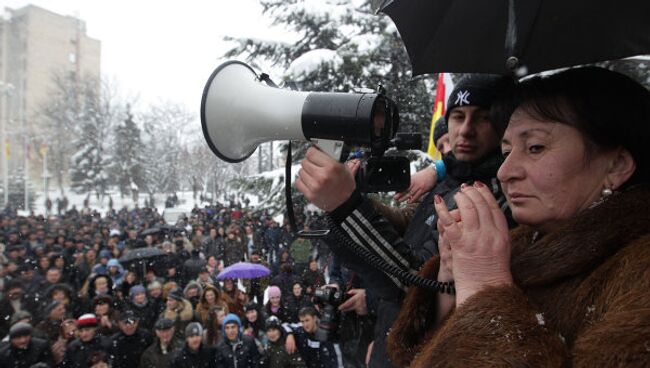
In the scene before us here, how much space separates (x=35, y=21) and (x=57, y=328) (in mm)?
58356

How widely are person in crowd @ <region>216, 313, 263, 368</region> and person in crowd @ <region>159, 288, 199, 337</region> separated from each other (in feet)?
2.26

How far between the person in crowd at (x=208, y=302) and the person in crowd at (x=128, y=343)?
2.98 feet

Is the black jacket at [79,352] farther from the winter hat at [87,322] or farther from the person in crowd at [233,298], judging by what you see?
the person in crowd at [233,298]

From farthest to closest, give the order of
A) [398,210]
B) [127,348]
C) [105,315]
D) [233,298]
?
[233,298], [105,315], [127,348], [398,210]

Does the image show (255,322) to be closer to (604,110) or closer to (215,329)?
(215,329)

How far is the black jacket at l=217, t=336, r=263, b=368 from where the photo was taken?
5.66 m

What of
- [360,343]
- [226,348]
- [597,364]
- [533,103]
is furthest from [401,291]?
[226,348]

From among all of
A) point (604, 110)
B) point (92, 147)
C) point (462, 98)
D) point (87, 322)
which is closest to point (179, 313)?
point (87, 322)

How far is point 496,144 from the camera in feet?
6.79

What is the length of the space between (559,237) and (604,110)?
0.32 m

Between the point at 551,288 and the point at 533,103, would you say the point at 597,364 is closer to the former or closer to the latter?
the point at 551,288

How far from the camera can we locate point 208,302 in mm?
7020

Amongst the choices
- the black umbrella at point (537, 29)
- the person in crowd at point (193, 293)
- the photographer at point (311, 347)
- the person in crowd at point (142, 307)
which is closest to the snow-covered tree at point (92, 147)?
the person in crowd at point (193, 293)

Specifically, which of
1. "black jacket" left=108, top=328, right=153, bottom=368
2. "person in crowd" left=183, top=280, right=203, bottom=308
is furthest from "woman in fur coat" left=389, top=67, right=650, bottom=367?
"person in crowd" left=183, top=280, right=203, bottom=308
